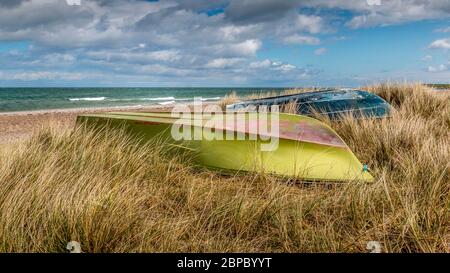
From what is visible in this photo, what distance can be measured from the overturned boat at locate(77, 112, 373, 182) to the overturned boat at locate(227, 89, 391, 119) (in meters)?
1.68

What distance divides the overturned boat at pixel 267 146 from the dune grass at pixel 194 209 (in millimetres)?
136

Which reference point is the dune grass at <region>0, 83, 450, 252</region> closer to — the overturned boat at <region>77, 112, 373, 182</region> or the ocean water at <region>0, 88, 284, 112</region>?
the overturned boat at <region>77, 112, 373, 182</region>

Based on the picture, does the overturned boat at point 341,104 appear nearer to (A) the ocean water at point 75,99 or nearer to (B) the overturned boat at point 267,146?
(B) the overturned boat at point 267,146

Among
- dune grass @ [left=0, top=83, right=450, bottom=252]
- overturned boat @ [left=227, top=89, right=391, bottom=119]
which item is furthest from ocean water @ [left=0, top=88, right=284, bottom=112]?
dune grass @ [left=0, top=83, right=450, bottom=252]

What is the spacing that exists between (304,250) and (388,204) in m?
0.82

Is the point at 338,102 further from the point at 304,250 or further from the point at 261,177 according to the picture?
the point at 304,250

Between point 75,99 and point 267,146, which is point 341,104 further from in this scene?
point 75,99

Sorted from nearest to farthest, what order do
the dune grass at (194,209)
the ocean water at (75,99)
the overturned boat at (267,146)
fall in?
1. the dune grass at (194,209)
2. the overturned boat at (267,146)
3. the ocean water at (75,99)

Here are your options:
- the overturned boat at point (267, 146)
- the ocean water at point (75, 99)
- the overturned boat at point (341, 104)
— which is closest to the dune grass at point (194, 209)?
the overturned boat at point (267, 146)

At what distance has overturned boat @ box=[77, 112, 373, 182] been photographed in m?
3.30

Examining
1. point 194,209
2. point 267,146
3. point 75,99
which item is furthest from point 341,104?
point 75,99

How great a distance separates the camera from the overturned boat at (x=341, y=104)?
17.6 feet

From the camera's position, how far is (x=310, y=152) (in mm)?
3453
